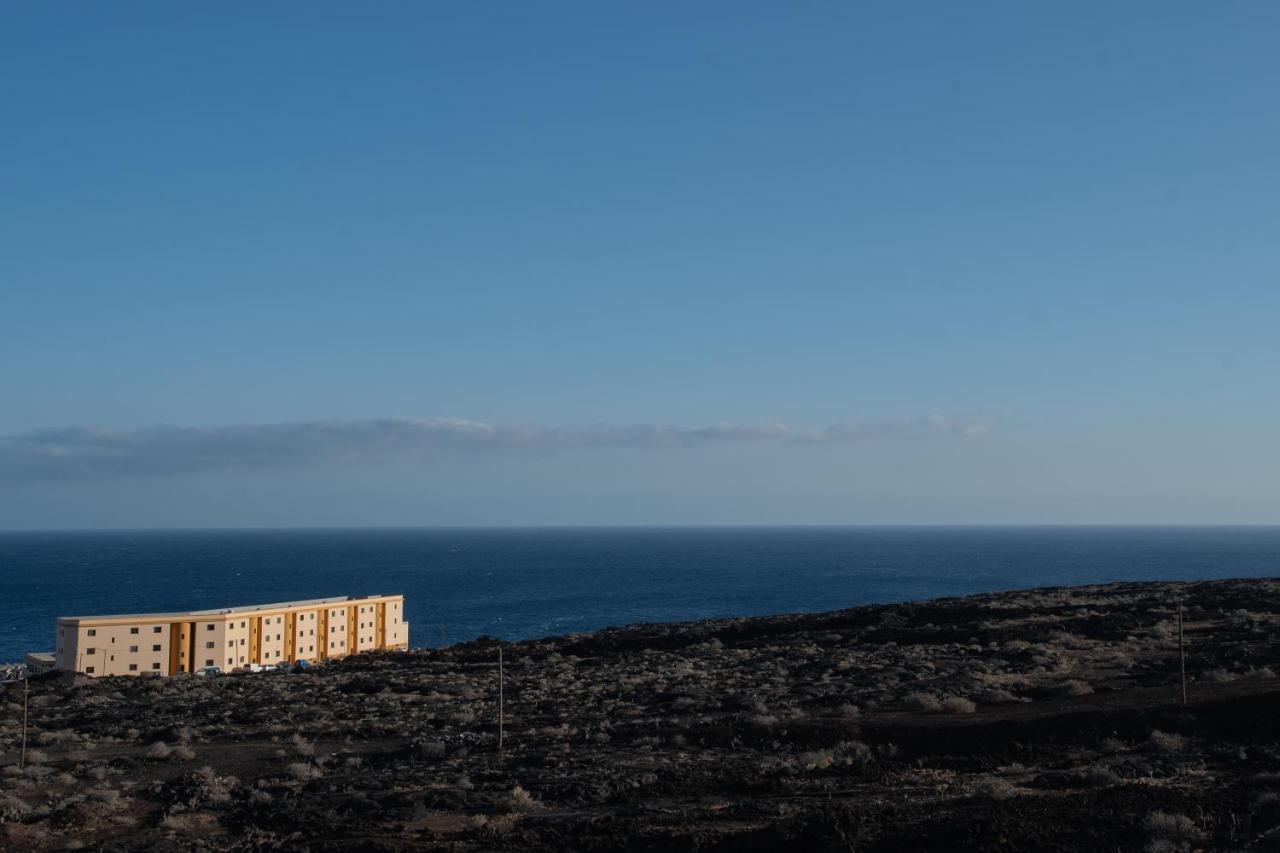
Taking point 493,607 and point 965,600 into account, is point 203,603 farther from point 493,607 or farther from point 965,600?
point 965,600

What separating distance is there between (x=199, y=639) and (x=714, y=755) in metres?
61.1

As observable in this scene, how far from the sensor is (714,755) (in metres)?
26.6

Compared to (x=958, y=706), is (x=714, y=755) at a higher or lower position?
lower

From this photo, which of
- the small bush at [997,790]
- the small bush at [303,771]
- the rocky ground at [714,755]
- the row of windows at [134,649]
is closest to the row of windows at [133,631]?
the row of windows at [134,649]

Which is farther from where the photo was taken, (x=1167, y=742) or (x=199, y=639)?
(x=199, y=639)

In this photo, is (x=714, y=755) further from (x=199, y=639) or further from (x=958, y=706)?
(x=199, y=639)

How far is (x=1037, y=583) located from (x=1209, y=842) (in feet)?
534

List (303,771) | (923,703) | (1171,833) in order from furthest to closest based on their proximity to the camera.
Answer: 1. (923,703)
2. (303,771)
3. (1171,833)

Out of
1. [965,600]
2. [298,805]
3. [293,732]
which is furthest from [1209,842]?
[965,600]

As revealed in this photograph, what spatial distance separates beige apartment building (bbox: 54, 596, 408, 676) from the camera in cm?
7338

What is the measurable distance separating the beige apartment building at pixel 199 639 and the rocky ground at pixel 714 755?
91.1 ft

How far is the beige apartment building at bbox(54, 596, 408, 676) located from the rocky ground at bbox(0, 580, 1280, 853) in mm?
27781

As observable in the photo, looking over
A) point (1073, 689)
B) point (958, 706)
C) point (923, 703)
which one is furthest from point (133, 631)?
point (1073, 689)

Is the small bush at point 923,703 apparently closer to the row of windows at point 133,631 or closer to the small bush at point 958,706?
the small bush at point 958,706
